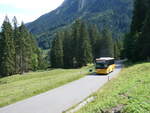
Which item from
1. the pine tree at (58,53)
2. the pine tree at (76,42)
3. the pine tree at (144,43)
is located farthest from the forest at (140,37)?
the pine tree at (58,53)

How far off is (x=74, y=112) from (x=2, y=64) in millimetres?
45381

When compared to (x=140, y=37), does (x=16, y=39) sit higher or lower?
higher

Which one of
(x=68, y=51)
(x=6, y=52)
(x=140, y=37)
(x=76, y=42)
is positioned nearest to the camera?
(x=140, y=37)

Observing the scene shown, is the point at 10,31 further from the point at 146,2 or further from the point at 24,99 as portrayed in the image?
the point at 24,99

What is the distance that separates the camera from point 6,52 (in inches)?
2154

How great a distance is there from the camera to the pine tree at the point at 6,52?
5409cm

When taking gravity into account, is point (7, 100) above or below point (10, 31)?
below

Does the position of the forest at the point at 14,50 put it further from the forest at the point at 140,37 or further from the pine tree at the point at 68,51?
the forest at the point at 140,37

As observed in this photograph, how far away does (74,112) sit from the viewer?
12508mm

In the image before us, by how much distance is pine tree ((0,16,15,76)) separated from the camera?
54.1 meters

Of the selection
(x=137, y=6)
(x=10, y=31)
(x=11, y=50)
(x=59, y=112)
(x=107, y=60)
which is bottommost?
(x=59, y=112)

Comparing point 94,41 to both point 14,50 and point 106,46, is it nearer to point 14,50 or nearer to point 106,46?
point 106,46

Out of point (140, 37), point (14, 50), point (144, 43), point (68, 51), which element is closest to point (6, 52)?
point (14, 50)

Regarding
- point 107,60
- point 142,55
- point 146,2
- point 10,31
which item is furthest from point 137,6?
point 10,31
